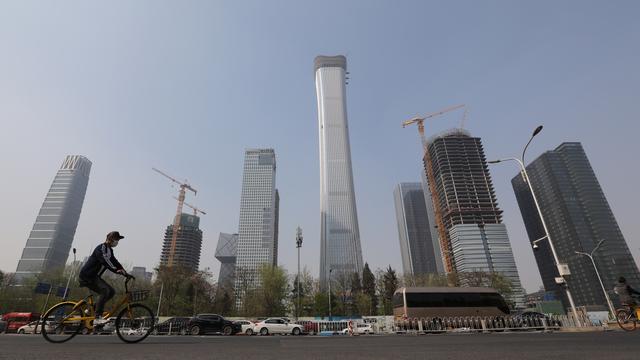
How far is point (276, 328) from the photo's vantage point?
28.7 meters

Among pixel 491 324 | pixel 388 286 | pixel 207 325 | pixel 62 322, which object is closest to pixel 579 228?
pixel 388 286

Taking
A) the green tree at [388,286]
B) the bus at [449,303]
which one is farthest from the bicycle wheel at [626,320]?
the green tree at [388,286]

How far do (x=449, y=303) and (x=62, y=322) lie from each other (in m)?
31.6

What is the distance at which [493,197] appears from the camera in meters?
174

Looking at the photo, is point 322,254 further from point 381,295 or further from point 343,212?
point 381,295

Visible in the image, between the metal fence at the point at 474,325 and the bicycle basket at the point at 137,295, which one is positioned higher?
the bicycle basket at the point at 137,295

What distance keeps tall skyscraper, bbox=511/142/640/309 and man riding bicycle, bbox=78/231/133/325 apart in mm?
201651

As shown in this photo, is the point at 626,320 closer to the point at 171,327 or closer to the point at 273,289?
the point at 171,327

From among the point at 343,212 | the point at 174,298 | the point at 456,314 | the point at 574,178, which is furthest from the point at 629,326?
the point at 574,178

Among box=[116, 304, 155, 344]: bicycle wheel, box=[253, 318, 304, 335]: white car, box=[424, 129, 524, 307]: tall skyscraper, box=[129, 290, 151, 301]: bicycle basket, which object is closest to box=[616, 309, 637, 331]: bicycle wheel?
box=[116, 304, 155, 344]: bicycle wheel

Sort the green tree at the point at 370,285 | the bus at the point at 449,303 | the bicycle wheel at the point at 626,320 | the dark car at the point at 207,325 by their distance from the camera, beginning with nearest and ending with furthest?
the bicycle wheel at the point at 626,320
the dark car at the point at 207,325
the bus at the point at 449,303
the green tree at the point at 370,285

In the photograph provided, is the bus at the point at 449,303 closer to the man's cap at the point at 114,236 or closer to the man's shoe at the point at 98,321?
the man's shoe at the point at 98,321

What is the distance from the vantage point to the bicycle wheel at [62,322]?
6.20 metres

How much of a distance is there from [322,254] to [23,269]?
179 m
